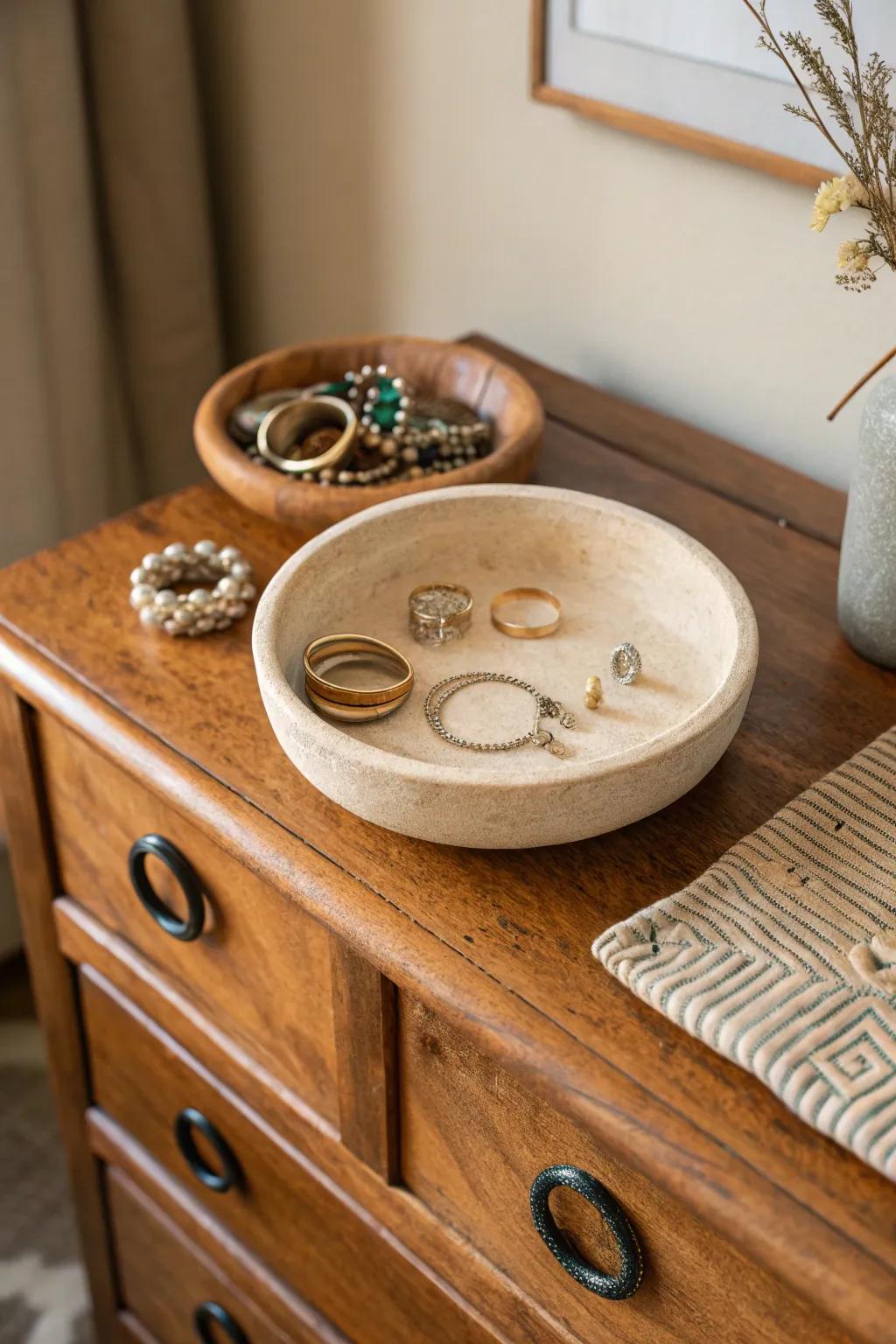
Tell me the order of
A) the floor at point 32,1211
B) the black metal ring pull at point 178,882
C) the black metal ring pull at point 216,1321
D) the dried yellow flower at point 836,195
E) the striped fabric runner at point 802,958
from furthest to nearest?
the floor at point 32,1211 → the black metal ring pull at point 216,1321 → the black metal ring pull at point 178,882 → the dried yellow flower at point 836,195 → the striped fabric runner at point 802,958

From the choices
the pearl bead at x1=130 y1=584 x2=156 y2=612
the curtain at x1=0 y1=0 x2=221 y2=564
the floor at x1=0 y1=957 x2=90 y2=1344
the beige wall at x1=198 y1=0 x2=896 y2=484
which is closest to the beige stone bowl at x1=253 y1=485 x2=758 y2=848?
the pearl bead at x1=130 y1=584 x2=156 y2=612

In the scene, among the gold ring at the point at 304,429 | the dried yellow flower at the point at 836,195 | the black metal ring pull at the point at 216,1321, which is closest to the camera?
the dried yellow flower at the point at 836,195

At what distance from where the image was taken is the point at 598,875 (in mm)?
621

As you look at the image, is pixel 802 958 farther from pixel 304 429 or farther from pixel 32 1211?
pixel 32 1211

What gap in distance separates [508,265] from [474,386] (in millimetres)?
209

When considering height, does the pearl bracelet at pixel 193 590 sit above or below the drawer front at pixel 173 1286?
above

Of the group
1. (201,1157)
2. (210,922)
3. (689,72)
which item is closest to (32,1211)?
(201,1157)

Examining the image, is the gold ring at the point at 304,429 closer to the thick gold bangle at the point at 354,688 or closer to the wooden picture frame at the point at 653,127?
the thick gold bangle at the point at 354,688

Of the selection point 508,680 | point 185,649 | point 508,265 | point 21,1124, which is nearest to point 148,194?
point 508,265

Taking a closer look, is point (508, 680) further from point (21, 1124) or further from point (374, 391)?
point (21, 1124)

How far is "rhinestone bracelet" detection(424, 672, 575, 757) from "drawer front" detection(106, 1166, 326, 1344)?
0.44 m

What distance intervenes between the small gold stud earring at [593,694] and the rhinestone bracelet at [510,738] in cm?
1

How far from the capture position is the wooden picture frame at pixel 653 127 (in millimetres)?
838

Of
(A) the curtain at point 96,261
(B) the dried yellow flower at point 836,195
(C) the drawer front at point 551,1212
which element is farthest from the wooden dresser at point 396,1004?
(A) the curtain at point 96,261
